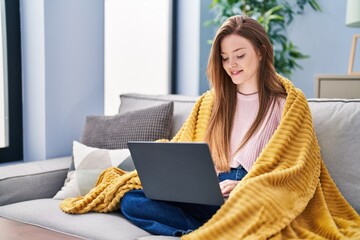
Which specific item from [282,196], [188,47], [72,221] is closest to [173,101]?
[72,221]

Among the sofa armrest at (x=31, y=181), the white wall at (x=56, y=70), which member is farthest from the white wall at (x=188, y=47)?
the sofa armrest at (x=31, y=181)

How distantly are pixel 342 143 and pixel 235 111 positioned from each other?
0.38 meters

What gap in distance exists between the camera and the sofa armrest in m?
1.99

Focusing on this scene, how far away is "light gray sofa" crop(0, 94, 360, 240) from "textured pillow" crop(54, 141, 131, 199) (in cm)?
8

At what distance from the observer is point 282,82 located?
1841 millimetres

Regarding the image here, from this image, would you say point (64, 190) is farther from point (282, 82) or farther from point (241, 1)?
point (241, 1)

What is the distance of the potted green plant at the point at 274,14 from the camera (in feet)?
11.0

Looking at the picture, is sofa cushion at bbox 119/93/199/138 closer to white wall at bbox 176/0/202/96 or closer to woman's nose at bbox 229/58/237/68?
woman's nose at bbox 229/58/237/68

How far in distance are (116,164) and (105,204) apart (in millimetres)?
276

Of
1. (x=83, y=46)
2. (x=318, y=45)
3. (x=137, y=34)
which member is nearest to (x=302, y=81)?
(x=318, y=45)

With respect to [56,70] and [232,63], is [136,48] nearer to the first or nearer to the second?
[56,70]

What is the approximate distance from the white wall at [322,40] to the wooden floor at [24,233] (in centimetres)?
251

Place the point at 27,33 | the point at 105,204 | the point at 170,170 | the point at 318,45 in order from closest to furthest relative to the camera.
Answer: the point at 170,170 < the point at 105,204 < the point at 27,33 < the point at 318,45

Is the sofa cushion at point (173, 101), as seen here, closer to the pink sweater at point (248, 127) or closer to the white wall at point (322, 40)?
the pink sweater at point (248, 127)
